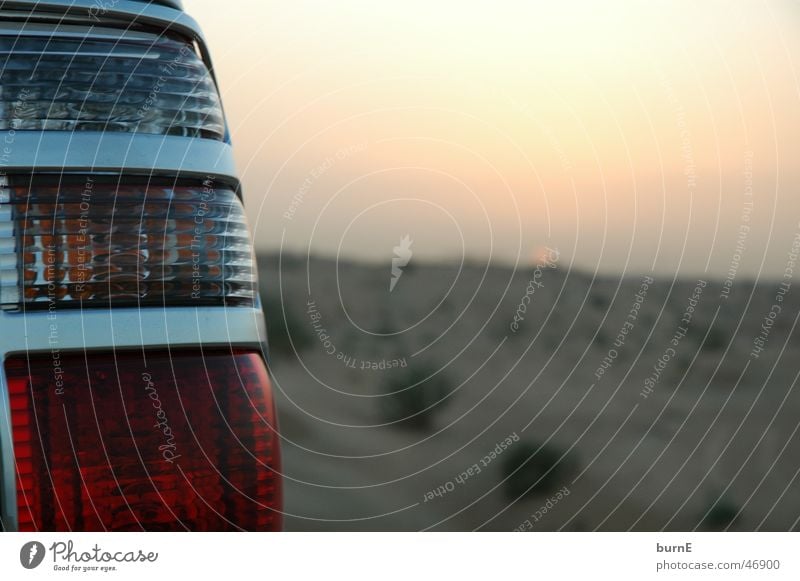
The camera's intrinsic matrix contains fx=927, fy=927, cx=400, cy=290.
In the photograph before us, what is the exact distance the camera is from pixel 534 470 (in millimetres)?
5395

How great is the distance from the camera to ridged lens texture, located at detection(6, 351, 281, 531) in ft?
5.21

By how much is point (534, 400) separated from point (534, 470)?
1.70 m

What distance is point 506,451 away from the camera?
5.65 metres

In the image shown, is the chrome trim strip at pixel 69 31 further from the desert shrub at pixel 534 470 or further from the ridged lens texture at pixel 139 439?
the desert shrub at pixel 534 470

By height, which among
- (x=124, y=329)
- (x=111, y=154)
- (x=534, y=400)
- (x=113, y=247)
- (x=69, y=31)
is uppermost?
(x=69, y=31)

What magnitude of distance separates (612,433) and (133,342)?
205 inches

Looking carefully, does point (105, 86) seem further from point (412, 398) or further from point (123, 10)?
point (412, 398)

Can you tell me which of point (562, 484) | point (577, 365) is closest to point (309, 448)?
point (562, 484)

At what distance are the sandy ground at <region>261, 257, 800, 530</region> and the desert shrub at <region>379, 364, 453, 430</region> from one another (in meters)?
0.03

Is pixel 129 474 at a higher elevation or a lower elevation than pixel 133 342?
lower

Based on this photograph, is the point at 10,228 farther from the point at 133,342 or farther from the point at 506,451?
the point at 506,451

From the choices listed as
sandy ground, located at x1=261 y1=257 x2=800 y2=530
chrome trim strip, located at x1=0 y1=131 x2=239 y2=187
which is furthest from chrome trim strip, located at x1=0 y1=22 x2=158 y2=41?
sandy ground, located at x1=261 y1=257 x2=800 y2=530

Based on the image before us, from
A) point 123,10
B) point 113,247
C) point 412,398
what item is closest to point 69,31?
point 123,10

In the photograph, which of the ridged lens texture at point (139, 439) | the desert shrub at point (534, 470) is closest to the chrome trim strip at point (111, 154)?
the ridged lens texture at point (139, 439)
